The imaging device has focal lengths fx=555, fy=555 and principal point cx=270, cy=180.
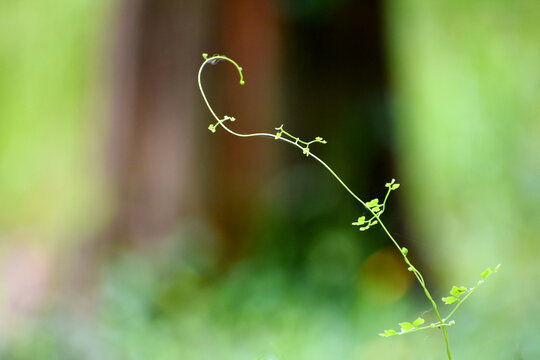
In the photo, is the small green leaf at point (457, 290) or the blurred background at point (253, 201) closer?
the small green leaf at point (457, 290)

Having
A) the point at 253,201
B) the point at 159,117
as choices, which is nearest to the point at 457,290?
the point at 253,201

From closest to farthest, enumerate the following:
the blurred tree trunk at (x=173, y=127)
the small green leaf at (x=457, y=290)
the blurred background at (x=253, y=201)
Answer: the small green leaf at (x=457, y=290)
the blurred background at (x=253, y=201)
the blurred tree trunk at (x=173, y=127)

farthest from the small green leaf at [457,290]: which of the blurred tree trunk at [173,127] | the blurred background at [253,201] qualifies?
the blurred tree trunk at [173,127]

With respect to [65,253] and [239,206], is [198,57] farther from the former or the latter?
[65,253]

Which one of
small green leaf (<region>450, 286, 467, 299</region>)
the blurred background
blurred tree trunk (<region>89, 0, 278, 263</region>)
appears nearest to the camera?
small green leaf (<region>450, 286, 467, 299</region>)

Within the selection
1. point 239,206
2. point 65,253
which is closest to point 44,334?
point 65,253

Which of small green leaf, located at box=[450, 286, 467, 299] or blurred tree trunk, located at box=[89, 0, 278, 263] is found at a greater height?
blurred tree trunk, located at box=[89, 0, 278, 263]

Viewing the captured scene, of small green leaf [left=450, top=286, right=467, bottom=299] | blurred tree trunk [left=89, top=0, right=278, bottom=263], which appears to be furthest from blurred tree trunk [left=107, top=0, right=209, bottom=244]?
small green leaf [left=450, top=286, right=467, bottom=299]

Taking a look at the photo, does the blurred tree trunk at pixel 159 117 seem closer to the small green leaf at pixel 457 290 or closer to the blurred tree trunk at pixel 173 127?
the blurred tree trunk at pixel 173 127

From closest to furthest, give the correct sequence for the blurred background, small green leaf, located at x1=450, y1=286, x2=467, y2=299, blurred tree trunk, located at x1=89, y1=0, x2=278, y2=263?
small green leaf, located at x1=450, y1=286, x2=467, y2=299 → the blurred background → blurred tree trunk, located at x1=89, y1=0, x2=278, y2=263

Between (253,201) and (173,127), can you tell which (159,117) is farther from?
(253,201)

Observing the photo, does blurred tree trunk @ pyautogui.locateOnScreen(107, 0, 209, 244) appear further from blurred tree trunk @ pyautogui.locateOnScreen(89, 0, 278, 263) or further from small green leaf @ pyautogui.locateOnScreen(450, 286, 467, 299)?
small green leaf @ pyautogui.locateOnScreen(450, 286, 467, 299)
